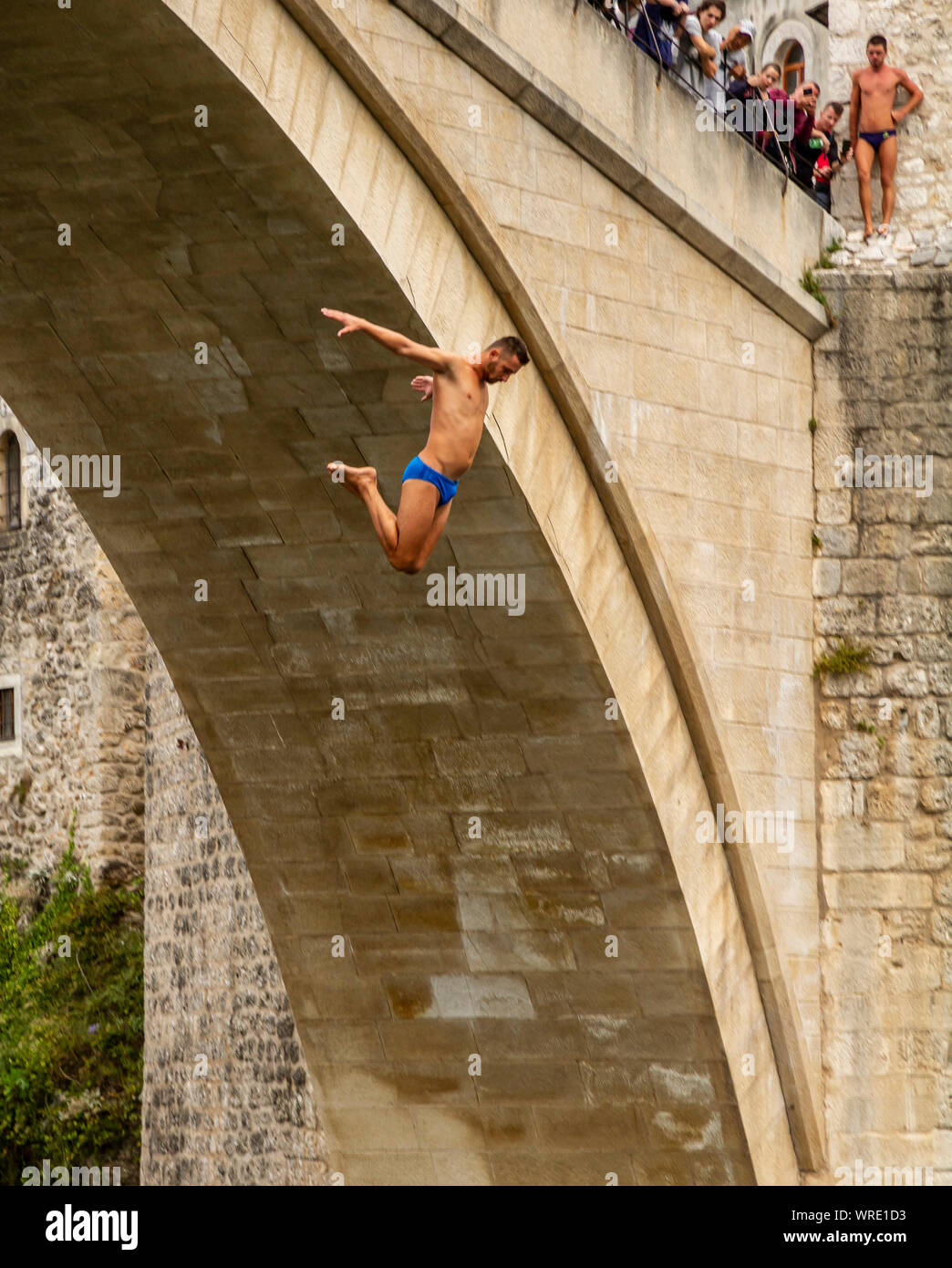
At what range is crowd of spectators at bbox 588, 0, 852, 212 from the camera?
1161cm

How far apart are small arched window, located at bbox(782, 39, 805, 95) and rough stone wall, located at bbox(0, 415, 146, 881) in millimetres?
8020

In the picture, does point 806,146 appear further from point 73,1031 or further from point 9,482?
point 9,482

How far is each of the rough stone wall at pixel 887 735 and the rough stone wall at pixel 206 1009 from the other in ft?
15.1

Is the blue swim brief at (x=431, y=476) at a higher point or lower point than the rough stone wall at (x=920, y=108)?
lower

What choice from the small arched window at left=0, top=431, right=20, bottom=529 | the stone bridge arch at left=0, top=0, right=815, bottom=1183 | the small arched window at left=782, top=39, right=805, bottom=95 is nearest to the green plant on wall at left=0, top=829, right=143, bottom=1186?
the small arched window at left=0, top=431, right=20, bottom=529

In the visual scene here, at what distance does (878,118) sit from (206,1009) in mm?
8445

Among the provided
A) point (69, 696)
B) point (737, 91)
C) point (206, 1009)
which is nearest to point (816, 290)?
point (737, 91)

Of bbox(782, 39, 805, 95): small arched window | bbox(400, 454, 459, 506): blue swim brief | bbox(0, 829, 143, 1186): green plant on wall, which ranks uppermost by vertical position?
bbox(782, 39, 805, 95): small arched window

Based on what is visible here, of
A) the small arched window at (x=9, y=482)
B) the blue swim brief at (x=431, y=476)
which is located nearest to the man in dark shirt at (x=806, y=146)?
the blue swim brief at (x=431, y=476)

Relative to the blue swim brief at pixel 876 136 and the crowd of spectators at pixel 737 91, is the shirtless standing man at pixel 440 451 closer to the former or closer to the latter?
the crowd of spectators at pixel 737 91

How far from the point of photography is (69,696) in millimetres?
22500

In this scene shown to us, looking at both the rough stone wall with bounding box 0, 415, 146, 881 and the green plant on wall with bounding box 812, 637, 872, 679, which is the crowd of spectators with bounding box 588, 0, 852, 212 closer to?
the green plant on wall with bounding box 812, 637, 872, 679

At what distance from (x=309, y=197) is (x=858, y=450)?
4.26 meters

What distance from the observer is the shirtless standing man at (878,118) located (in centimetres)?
1248
